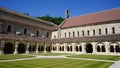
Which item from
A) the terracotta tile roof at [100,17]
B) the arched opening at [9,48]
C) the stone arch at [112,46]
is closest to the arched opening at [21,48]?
the arched opening at [9,48]

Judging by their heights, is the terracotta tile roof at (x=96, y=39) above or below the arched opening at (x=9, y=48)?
above

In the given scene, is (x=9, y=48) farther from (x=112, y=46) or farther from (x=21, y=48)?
(x=112, y=46)

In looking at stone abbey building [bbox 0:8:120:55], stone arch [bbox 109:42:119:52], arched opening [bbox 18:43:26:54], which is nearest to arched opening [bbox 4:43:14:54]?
stone abbey building [bbox 0:8:120:55]

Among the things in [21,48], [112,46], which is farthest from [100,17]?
[21,48]

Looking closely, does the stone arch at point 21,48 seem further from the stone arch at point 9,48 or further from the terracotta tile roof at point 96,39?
the terracotta tile roof at point 96,39

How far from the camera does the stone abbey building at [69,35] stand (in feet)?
101

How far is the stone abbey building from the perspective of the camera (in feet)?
101

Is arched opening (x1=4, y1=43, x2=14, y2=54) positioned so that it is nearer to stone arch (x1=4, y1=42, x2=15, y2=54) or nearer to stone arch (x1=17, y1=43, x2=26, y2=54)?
stone arch (x1=4, y1=42, x2=15, y2=54)

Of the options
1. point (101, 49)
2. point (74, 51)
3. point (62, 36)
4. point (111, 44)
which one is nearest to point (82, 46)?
point (74, 51)

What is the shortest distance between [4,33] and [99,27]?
2401 centimetres

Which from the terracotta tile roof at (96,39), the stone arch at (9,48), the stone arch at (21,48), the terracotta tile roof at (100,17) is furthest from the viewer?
the stone arch at (21,48)

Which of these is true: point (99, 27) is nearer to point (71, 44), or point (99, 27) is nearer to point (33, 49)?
point (71, 44)

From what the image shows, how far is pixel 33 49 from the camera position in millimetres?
37188

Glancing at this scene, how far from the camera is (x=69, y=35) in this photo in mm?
42406
